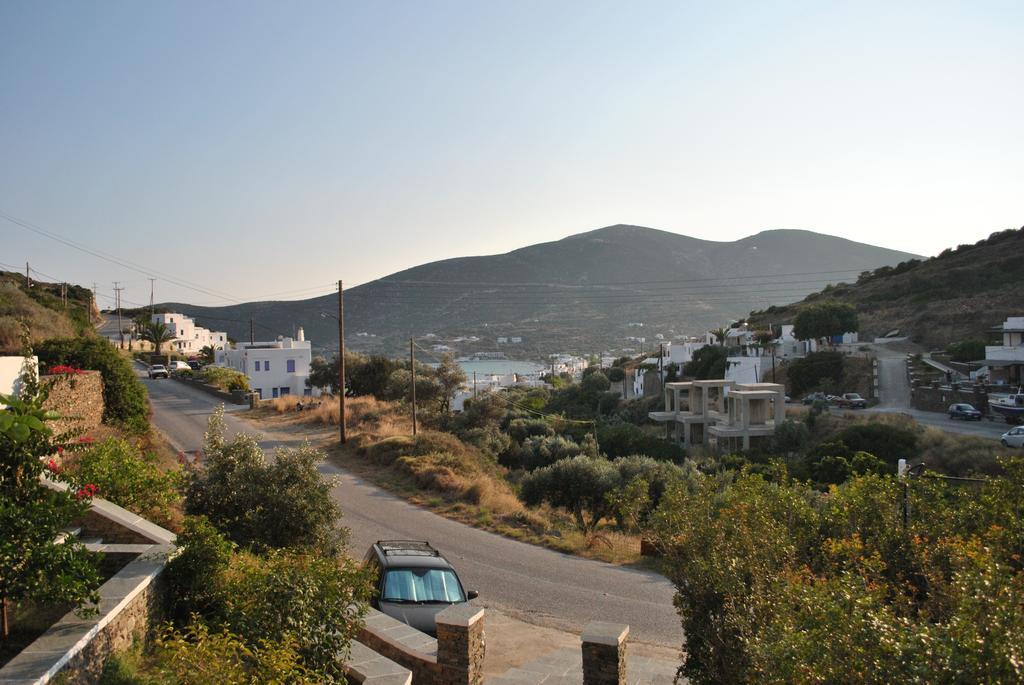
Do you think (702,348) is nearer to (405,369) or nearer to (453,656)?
(405,369)

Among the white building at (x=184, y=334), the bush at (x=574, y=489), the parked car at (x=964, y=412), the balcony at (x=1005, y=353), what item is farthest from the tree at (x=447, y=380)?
the white building at (x=184, y=334)

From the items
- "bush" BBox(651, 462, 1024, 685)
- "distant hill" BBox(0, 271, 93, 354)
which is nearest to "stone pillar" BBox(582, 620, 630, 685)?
"bush" BBox(651, 462, 1024, 685)

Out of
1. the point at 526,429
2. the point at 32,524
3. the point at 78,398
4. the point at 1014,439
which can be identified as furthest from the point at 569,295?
the point at 32,524

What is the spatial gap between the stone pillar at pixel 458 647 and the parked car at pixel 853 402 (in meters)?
49.8

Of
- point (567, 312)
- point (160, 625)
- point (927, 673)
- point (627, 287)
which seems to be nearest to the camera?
point (927, 673)

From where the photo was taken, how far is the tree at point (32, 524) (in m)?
5.20

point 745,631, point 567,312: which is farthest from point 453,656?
point 567,312

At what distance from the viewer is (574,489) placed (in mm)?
22297

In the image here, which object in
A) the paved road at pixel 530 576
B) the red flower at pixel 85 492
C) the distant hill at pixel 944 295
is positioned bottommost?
the paved road at pixel 530 576

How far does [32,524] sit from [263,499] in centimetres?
444

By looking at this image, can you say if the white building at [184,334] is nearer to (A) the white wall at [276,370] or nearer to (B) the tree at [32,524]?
(A) the white wall at [276,370]

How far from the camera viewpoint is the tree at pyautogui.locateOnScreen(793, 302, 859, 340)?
233 feet

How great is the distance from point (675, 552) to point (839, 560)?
1.61 metres

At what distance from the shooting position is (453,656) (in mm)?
6863
